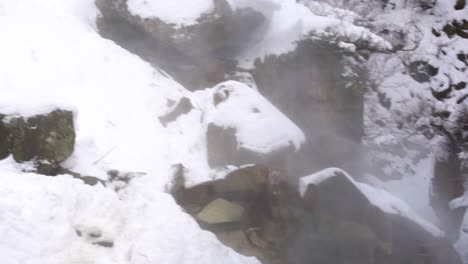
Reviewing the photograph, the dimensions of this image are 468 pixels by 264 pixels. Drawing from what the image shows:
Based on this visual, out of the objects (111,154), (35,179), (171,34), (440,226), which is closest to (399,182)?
(440,226)

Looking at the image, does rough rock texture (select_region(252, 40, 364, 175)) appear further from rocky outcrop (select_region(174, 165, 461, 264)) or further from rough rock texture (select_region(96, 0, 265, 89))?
rocky outcrop (select_region(174, 165, 461, 264))

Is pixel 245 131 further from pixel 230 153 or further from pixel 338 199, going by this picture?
pixel 338 199

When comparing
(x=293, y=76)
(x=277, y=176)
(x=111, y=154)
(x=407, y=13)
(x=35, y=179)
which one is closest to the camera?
(x=35, y=179)

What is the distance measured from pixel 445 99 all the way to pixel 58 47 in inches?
294

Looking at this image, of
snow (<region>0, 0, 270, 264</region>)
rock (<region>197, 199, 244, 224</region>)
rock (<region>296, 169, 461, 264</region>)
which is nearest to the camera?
snow (<region>0, 0, 270, 264</region>)

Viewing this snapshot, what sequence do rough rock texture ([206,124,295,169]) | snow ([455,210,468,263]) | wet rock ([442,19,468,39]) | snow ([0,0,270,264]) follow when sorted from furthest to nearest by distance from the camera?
wet rock ([442,19,468,39])
snow ([455,210,468,263])
rough rock texture ([206,124,295,169])
snow ([0,0,270,264])

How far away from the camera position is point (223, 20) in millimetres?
8844

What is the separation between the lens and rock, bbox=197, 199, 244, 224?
19.6ft

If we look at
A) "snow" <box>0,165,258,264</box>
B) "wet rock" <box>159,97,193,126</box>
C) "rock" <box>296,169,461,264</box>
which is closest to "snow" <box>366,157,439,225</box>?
"rock" <box>296,169,461,264</box>

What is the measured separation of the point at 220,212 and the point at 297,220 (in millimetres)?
1100

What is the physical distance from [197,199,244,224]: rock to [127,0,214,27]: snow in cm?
375

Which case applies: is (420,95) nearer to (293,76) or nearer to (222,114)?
(293,76)

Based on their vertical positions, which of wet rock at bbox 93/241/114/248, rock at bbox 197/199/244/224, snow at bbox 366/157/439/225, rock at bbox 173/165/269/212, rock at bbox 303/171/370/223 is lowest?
snow at bbox 366/157/439/225

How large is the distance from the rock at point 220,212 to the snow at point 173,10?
375 cm
